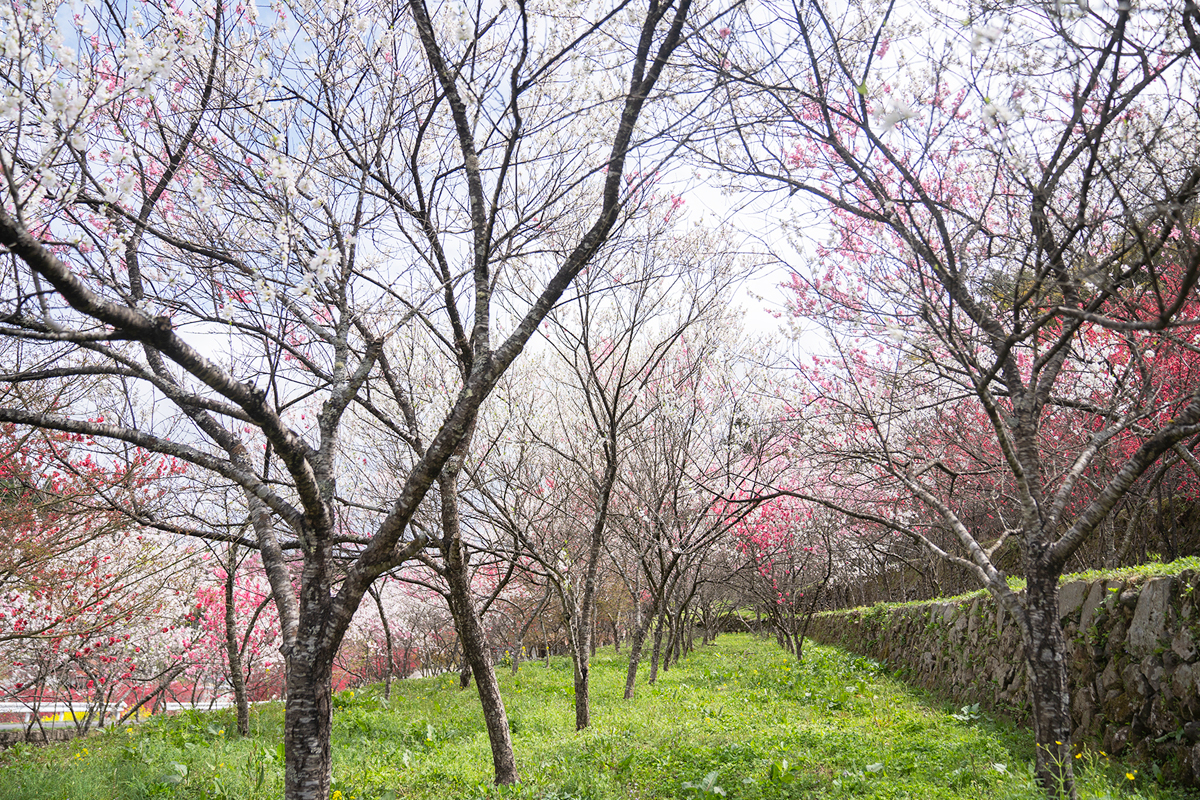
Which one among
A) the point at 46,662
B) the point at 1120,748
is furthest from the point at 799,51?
the point at 46,662

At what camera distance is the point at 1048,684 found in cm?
388

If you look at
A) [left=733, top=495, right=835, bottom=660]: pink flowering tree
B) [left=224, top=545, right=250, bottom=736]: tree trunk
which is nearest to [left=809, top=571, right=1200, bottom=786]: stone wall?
[left=733, top=495, right=835, bottom=660]: pink flowering tree

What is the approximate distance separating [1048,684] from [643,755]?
364 cm

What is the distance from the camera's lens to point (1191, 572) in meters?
4.65

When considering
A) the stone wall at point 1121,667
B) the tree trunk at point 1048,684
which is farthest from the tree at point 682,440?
the tree trunk at point 1048,684

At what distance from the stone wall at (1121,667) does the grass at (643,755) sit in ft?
0.97

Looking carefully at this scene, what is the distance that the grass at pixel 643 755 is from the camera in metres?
5.00

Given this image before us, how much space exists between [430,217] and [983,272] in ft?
15.4

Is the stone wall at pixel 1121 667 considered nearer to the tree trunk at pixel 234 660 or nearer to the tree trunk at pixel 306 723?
the tree trunk at pixel 306 723

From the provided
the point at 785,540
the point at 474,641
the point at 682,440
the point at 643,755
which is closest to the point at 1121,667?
the point at 643,755

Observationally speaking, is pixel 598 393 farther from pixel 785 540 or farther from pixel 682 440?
pixel 785 540

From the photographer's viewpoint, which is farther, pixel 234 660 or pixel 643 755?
pixel 234 660

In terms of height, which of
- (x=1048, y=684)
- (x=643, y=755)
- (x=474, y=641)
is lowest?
(x=643, y=755)

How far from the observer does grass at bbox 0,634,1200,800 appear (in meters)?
5.00
